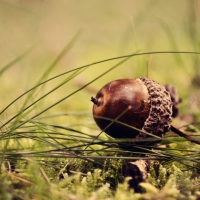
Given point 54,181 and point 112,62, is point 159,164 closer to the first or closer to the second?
point 54,181

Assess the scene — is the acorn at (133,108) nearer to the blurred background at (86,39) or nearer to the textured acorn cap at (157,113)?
the textured acorn cap at (157,113)

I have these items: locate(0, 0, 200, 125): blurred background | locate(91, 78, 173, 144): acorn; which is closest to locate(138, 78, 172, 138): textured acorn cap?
locate(91, 78, 173, 144): acorn

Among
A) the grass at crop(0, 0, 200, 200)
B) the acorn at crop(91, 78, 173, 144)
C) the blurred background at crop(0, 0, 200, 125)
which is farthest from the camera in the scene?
the blurred background at crop(0, 0, 200, 125)

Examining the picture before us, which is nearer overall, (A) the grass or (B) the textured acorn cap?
(A) the grass

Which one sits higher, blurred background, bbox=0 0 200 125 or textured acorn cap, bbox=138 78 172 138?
blurred background, bbox=0 0 200 125

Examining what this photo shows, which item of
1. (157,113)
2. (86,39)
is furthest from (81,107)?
(86,39)

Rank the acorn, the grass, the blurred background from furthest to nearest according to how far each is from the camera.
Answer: the blurred background < the acorn < the grass

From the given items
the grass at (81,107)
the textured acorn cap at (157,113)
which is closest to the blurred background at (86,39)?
the grass at (81,107)

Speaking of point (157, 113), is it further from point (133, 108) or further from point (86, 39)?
point (86, 39)

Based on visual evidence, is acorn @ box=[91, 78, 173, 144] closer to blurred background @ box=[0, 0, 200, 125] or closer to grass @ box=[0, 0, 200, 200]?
grass @ box=[0, 0, 200, 200]
